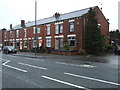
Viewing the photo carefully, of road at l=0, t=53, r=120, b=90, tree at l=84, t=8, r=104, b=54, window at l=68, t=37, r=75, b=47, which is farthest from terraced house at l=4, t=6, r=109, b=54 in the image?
road at l=0, t=53, r=120, b=90

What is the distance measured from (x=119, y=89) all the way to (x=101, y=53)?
21.4 metres

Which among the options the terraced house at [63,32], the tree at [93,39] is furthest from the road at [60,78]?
the terraced house at [63,32]

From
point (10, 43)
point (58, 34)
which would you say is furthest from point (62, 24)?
point (10, 43)

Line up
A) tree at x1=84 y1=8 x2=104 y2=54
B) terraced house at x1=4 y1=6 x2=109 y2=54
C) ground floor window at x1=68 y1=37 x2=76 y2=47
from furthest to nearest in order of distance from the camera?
ground floor window at x1=68 y1=37 x2=76 y2=47 → terraced house at x1=4 y1=6 x2=109 y2=54 → tree at x1=84 y1=8 x2=104 y2=54

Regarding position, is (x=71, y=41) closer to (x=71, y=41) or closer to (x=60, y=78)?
(x=71, y=41)

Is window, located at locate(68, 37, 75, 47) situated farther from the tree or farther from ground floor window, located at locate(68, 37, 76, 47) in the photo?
the tree

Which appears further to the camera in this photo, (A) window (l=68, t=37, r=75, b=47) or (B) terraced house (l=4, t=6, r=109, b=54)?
(A) window (l=68, t=37, r=75, b=47)

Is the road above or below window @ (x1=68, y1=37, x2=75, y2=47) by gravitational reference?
below

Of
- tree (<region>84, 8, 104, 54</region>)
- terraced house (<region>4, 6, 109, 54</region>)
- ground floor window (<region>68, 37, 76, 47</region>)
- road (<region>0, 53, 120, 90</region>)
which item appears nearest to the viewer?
road (<region>0, 53, 120, 90</region>)

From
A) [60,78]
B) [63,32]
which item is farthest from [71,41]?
[60,78]

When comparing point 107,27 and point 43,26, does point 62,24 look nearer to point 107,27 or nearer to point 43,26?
point 43,26

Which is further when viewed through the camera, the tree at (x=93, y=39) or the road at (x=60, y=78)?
the tree at (x=93, y=39)

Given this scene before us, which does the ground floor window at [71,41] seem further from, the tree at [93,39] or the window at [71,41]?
the tree at [93,39]

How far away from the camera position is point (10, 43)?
1929 inches
